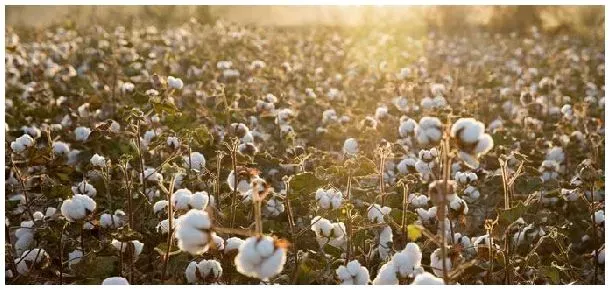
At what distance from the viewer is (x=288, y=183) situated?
2.26 m

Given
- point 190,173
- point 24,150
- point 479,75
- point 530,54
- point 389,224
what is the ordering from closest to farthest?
point 389,224 → point 190,173 → point 24,150 → point 479,75 → point 530,54

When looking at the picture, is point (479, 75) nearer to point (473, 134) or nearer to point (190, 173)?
point (190, 173)

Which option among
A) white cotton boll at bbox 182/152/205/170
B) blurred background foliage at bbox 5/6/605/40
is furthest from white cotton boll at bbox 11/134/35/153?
blurred background foliage at bbox 5/6/605/40

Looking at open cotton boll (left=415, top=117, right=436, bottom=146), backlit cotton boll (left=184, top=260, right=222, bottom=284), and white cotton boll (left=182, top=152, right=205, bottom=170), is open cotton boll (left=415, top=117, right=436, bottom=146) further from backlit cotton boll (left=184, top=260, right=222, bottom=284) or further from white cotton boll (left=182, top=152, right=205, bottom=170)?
white cotton boll (left=182, top=152, right=205, bottom=170)

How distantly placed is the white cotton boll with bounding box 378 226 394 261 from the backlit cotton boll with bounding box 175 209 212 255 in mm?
1057

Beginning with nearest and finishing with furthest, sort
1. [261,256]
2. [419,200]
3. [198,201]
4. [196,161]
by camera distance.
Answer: [261,256] < [198,201] < [419,200] < [196,161]

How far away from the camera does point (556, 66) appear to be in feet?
25.7

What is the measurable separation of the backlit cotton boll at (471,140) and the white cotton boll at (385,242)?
2.97ft

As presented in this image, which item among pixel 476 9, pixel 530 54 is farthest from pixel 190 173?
pixel 476 9

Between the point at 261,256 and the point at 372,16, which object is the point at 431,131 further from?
the point at 372,16

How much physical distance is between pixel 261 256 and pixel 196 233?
0.59ft

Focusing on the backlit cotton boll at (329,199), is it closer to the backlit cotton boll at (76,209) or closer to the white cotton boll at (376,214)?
the white cotton boll at (376,214)

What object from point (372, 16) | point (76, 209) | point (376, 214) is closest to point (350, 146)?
point (376, 214)

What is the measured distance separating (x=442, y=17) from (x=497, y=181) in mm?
10160
